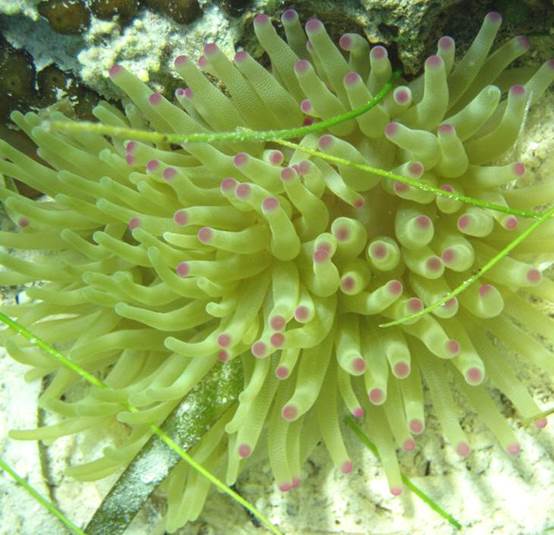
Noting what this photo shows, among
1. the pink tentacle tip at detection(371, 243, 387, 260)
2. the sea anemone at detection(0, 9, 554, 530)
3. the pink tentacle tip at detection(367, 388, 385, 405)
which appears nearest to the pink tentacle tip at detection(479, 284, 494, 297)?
the sea anemone at detection(0, 9, 554, 530)

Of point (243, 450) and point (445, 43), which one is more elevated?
point (445, 43)

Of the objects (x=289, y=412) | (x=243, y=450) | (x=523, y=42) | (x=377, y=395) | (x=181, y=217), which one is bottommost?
(x=243, y=450)

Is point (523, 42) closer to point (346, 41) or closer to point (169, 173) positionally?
point (346, 41)

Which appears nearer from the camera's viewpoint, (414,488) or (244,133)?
(244,133)

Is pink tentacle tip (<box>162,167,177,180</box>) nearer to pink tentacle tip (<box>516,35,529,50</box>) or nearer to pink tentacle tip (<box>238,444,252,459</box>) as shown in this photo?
pink tentacle tip (<box>238,444,252,459</box>)

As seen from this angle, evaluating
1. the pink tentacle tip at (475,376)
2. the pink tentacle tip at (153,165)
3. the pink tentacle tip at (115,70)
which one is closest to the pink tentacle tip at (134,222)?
the pink tentacle tip at (153,165)

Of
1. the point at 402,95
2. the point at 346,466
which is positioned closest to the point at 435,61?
the point at 402,95

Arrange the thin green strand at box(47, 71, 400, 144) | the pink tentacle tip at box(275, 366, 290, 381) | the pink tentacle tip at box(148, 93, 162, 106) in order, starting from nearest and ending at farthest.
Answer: the thin green strand at box(47, 71, 400, 144), the pink tentacle tip at box(275, 366, 290, 381), the pink tentacle tip at box(148, 93, 162, 106)

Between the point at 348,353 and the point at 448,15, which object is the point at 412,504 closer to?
the point at 348,353
